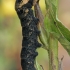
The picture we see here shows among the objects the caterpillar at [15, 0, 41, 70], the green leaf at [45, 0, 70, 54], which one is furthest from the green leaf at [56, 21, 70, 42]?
the caterpillar at [15, 0, 41, 70]

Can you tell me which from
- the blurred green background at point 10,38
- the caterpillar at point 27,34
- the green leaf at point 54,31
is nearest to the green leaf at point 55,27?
the green leaf at point 54,31

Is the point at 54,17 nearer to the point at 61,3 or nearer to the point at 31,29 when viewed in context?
the point at 31,29

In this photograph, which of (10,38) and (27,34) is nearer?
(27,34)

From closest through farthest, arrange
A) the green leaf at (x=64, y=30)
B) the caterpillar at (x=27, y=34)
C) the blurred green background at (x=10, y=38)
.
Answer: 1. the green leaf at (x=64, y=30)
2. the caterpillar at (x=27, y=34)
3. the blurred green background at (x=10, y=38)

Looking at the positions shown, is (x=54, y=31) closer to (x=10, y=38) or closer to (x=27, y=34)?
(x=27, y=34)

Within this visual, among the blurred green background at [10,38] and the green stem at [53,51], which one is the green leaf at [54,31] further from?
the blurred green background at [10,38]

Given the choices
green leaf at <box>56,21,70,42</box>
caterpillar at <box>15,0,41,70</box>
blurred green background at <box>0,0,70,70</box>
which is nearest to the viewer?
green leaf at <box>56,21,70,42</box>

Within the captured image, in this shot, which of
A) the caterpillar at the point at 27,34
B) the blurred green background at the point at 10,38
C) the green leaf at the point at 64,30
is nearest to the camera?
the green leaf at the point at 64,30

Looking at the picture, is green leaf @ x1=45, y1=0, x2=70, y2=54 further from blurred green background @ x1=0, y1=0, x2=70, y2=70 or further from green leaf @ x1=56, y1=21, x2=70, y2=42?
blurred green background @ x1=0, y1=0, x2=70, y2=70

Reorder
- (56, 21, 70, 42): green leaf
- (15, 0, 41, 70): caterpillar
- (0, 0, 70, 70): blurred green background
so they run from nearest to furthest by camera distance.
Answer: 1. (56, 21, 70, 42): green leaf
2. (15, 0, 41, 70): caterpillar
3. (0, 0, 70, 70): blurred green background

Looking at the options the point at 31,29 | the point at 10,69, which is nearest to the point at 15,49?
the point at 10,69

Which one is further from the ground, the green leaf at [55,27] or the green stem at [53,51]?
the green leaf at [55,27]

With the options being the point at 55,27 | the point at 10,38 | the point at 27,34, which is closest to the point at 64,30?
the point at 55,27
